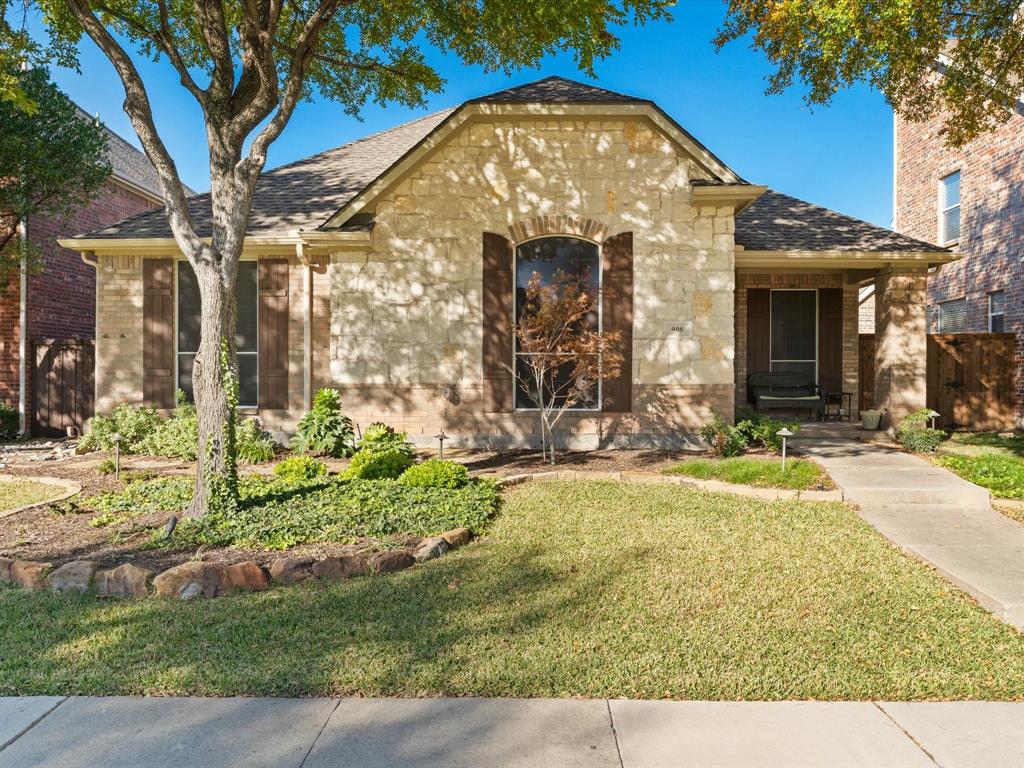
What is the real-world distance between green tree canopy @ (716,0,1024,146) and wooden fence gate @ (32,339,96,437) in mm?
13049

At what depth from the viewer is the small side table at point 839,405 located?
1277 centimetres

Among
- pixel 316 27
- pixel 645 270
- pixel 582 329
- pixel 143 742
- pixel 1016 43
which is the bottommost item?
pixel 143 742

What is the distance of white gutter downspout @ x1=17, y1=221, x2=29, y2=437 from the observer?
1304cm

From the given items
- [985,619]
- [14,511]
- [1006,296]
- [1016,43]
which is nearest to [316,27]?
[14,511]

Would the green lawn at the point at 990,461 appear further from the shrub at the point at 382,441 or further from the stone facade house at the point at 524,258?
the shrub at the point at 382,441

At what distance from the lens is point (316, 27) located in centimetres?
697

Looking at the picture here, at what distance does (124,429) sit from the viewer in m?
10.6

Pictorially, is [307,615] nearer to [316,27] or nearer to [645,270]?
[316,27]

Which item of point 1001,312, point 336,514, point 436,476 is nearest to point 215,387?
point 336,514

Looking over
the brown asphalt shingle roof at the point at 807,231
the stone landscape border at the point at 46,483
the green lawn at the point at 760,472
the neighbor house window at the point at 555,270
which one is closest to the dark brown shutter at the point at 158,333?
the stone landscape border at the point at 46,483

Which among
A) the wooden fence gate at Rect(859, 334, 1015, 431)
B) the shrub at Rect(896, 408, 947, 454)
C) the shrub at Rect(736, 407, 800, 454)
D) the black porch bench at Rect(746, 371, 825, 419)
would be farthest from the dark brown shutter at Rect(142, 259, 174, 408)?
the wooden fence gate at Rect(859, 334, 1015, 431)

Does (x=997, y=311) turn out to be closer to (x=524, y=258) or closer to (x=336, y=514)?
(x=524, y=258)

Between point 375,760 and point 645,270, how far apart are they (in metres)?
8.46

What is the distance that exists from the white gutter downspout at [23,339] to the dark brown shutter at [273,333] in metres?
5.63
